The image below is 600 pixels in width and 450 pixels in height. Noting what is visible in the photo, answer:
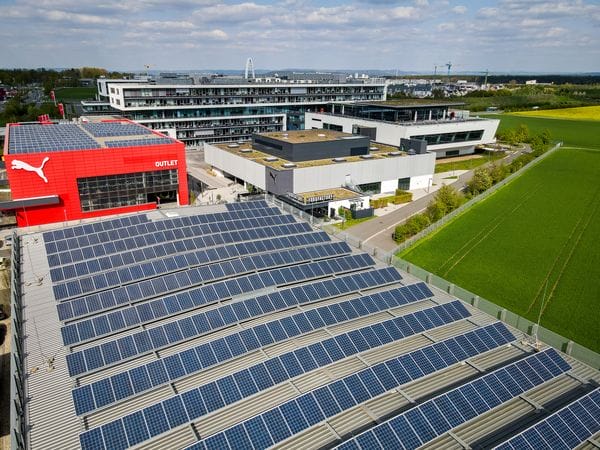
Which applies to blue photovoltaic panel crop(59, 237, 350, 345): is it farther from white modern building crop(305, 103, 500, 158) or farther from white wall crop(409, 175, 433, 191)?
white modern building crop(305, 103, 500, 158)

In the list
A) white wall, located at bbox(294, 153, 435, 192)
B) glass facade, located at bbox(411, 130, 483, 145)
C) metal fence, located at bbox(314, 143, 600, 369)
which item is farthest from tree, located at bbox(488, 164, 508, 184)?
metal fence, located at bbox(314, 143, 600, 369)

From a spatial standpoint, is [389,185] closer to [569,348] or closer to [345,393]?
[569,348]

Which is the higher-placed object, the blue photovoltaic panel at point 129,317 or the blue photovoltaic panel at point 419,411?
the blue photovoltaic panel at point 129,317

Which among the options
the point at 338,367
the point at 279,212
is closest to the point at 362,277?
the point at 338,367

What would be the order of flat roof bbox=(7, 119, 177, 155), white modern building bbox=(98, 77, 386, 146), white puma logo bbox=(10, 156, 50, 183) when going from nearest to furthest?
white puma logo bbox=(10, 156, 50, 183) < flat roof bbox=(7, 119, 177, 155) < white modern building bbox=(98, 77, 386, 146)

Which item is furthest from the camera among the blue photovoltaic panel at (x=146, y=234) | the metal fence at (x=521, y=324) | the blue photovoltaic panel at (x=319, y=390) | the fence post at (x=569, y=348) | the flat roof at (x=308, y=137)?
the flat roof at (x=308, y=137)

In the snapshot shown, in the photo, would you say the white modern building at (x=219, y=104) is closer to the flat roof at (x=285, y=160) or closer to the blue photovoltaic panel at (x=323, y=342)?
the flat roof at (x=285, y=160)

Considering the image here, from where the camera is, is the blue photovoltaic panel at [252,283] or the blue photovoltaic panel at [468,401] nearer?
the blue photovoltaic panel at [468,401]

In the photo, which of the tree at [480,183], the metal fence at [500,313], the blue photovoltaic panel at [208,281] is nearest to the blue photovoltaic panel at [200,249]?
the blue photovoltaic panel at [208,281]
